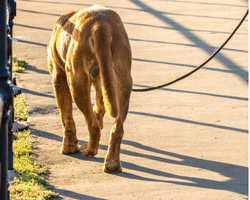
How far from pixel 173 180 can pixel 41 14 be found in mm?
10611

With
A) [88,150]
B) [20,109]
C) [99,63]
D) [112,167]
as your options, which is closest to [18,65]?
[20,109]

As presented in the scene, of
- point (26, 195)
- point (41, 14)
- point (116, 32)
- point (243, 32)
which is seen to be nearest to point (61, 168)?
point (26, 195)

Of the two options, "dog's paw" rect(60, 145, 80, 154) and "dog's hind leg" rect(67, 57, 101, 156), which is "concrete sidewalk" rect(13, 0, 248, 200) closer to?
"dog's paw" rect(60, 145, 80, 154)

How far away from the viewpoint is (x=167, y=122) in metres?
6.30

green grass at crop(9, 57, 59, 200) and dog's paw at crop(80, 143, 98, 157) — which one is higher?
dog's paw at crop(80, 143, 98, 157)

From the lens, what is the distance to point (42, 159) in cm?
512

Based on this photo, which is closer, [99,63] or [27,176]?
[99,63]

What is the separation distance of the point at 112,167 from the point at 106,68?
1175mm

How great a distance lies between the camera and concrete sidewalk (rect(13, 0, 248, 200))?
4539 mm

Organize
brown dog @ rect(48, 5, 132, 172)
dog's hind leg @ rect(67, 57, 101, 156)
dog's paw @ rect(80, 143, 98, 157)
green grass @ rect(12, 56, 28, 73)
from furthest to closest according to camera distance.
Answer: green grass @ rect(12, 56, 28, 73)
dog's paw @ rect(80, 143, 98, 157)
dog's hind leg @ rect(67, 57, 101, 156)
brown dog @ rect(48, 5, 132, 172)

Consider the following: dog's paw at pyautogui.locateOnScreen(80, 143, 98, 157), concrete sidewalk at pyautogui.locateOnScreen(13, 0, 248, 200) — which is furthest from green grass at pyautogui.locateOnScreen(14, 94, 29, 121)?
dog's paw at pyautogui.locateOnScreen(80, 143, 98, 157)

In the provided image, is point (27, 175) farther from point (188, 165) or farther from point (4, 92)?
point (4, 92)

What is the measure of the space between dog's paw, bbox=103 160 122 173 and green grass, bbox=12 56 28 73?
4555 mm

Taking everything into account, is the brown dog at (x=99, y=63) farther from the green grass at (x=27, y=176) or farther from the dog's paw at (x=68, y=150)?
the green grass at (x=27, y=176)
